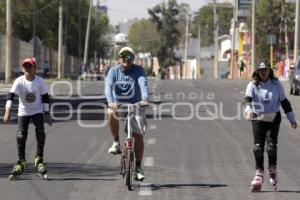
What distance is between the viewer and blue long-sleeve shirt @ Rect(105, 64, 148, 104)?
41.5ft

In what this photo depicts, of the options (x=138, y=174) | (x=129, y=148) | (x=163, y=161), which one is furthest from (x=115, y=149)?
(x=163, y=161)

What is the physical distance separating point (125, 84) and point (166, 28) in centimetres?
12803

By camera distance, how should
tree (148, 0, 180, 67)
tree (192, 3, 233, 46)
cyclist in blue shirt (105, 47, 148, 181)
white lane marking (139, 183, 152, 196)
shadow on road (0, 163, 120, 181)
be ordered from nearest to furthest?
1. white lane marking (139, 183, 152, 196)
2. cyclist in blue shirt (105, 47, 148, 181)
3. shadow on road (0, 163, 120, 181)
4. tree (148, 0, 180, 67)
5. tree (192, 3, 233, 46)

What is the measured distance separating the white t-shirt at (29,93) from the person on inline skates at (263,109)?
121 inches

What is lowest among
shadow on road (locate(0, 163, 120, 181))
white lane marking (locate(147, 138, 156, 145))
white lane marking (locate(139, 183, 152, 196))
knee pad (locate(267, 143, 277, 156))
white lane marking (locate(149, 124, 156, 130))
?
shadow on road (locate(0, 163, 120, 181))

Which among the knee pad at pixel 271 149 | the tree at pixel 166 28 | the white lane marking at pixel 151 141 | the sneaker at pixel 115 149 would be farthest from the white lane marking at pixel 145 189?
the tree at pixel 166 28

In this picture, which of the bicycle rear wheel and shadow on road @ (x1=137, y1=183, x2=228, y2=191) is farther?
shadow on road @ (x1=137, y1=183, x2=228, y2=191)

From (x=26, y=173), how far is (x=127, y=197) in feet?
9.64

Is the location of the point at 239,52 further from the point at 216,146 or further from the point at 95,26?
the point at 216,146

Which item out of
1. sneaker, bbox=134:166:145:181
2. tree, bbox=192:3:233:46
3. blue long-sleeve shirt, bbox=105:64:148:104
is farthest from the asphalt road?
tree, bbox=192:3:233:46

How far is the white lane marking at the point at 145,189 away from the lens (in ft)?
39.5

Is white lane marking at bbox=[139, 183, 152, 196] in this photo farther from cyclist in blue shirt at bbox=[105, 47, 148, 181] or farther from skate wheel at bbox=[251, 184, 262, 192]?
skate wheel at bbox=[251, 184, 262, 192]

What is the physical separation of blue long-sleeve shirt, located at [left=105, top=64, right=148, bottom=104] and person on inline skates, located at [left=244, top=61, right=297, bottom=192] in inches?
58.0

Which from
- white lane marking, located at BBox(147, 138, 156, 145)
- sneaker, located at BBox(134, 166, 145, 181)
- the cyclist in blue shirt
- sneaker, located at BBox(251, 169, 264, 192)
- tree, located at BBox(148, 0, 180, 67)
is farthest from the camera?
tree, located at BBox(148, 0, 180, 67)
